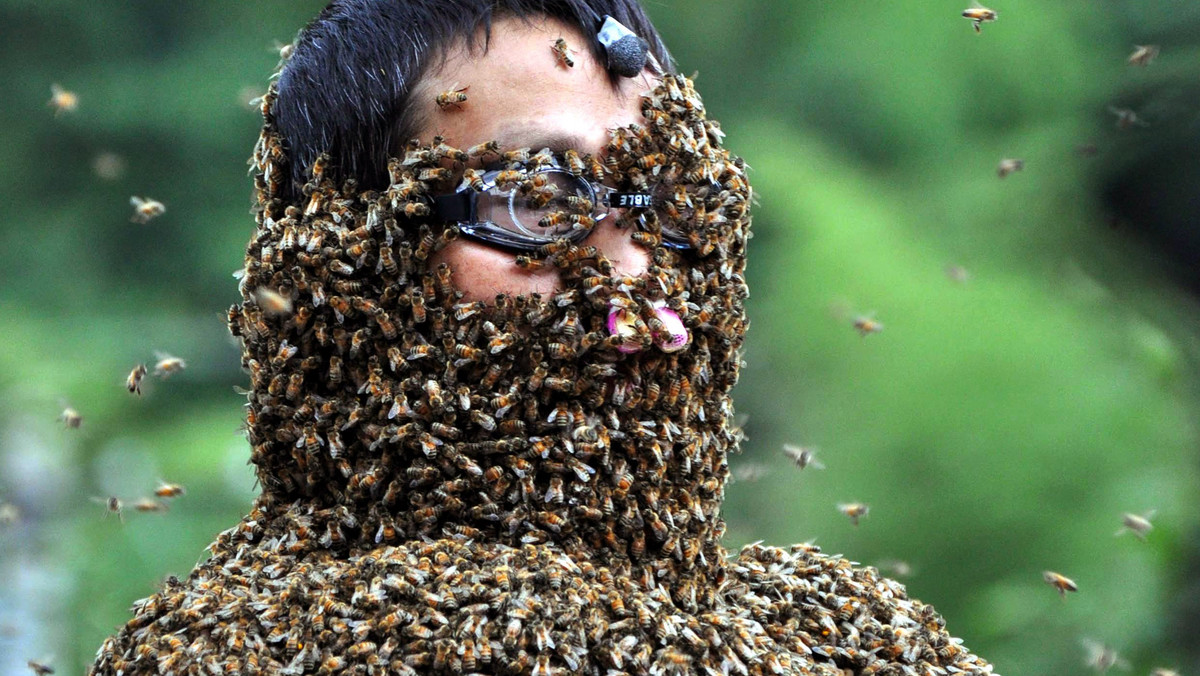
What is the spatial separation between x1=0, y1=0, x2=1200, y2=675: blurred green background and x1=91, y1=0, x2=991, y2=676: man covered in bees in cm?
398

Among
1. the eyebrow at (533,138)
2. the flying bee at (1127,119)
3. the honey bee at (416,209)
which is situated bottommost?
the honey bee at (416,209)

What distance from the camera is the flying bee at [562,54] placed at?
2.54m

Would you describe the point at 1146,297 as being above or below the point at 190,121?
below

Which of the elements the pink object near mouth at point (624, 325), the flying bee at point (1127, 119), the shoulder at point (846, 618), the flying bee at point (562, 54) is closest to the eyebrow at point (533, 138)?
the flying bee at point (562, 54)

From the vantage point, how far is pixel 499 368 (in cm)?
239

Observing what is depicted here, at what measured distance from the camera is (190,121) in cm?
805

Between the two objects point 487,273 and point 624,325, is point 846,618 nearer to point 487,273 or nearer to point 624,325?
point 624,325

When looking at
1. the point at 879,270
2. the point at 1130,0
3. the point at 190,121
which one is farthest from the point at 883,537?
the point at 190,121

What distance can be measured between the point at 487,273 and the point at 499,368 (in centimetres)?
20

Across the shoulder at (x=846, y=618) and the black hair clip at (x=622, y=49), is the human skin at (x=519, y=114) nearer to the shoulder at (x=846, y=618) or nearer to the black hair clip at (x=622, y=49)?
the black hair clip at (x=622, y=49)

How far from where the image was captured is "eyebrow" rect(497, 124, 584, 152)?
98.3 inches

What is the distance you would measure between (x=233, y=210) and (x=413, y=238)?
5.98m

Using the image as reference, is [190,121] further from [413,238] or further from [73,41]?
[413,238]

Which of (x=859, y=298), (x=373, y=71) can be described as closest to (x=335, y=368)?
(x=373, y=71)
